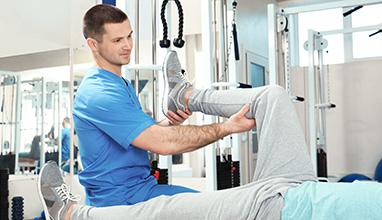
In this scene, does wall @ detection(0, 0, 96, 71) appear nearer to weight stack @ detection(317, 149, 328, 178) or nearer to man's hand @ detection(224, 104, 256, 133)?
man's hand @ detection(224, 104, 256, 133)

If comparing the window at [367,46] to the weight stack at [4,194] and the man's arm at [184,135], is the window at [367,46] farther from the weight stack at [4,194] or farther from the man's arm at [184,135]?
the weight stack at [4,194]

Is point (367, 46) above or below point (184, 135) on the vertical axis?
above

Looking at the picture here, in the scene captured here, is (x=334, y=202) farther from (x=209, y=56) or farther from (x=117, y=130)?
(x=209, y=56)

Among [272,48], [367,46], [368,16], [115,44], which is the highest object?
[368,16]

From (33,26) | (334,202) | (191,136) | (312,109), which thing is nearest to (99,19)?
(191,136)

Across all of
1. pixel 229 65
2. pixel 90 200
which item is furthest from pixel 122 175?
pixel 229 65

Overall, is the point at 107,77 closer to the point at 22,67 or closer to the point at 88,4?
the point at 22,67

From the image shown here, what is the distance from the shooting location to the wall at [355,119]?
4.68 metres

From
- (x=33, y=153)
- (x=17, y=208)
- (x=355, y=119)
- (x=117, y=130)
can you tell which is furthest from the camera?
(x=355, y=119)

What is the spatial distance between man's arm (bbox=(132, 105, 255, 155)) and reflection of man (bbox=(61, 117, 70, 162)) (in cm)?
154

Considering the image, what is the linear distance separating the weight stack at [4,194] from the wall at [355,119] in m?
3.37

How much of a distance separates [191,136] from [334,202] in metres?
0.65

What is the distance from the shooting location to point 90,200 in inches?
77.5

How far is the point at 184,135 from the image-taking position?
1847 mm
